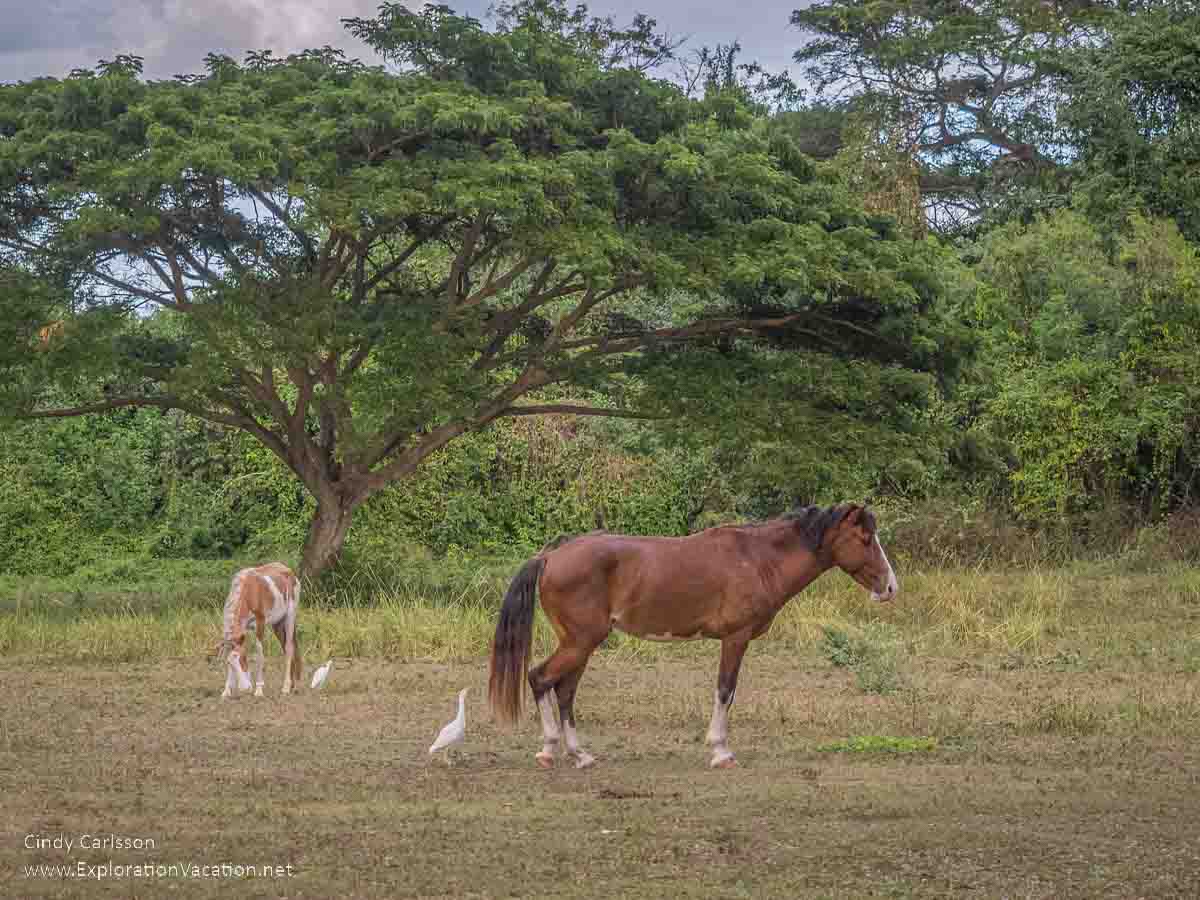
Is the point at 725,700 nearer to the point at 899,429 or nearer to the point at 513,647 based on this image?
the point at 513,647

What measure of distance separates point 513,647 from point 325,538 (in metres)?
11.0

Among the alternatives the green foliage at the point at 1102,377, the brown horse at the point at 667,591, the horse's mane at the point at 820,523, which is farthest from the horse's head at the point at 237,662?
the green foliage at the point at 1102,377

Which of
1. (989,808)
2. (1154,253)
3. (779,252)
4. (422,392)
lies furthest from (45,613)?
(1154,253)

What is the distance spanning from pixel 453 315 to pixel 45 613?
5767 mm

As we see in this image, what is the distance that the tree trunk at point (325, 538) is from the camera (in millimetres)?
19797

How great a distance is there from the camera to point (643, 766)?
9.29 metres

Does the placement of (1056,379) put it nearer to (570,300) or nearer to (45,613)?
(570,300)

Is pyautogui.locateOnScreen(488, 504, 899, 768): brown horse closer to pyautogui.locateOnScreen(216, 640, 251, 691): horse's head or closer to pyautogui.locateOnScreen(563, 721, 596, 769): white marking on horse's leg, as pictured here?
pyautogui.locateOnScreen(563, 721, 596, 769): white marking on horse's leg

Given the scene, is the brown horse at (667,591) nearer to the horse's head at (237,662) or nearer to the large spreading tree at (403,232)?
the horse's head at (237,662)

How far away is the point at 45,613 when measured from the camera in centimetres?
1889

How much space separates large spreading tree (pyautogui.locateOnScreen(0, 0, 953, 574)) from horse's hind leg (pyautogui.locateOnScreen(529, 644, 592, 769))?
7689 millimetres

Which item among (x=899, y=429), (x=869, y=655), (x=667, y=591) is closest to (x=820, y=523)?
(x=667, y=591)

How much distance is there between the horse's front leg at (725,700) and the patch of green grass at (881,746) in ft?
2.40

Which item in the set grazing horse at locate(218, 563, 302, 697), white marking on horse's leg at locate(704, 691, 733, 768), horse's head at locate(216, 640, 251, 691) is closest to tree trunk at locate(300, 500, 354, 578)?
grazing horse at locate(218, 563, 302, 697)
